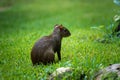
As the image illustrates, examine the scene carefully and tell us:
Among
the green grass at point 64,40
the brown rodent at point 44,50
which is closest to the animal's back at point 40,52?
the brown rodent at point 44,50

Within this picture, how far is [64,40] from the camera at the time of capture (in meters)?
11.2

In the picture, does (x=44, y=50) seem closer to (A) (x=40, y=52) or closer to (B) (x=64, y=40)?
(A) (x=40, y=52)

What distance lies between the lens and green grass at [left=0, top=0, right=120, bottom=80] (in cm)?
769

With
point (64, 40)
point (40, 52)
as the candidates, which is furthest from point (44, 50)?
point (64, 40)

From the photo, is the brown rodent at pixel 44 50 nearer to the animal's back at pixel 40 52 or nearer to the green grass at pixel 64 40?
the animal's back at pixel 40 52

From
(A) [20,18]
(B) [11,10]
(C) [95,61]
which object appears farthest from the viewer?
(B) [11,10]

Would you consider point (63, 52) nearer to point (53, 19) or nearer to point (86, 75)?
point (86, 75)

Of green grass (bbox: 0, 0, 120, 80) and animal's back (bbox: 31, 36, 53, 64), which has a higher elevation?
animal's back (bbox: 31, 36, 53, 64)

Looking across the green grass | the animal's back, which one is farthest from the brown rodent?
the green grass

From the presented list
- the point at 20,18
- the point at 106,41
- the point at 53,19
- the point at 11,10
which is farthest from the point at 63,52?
the point at 11,10

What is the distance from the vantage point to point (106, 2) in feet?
74.1

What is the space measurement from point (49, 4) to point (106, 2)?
10.9 ft

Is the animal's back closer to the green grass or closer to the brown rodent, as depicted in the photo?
the brown rodent

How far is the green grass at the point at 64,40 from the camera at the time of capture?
25.2 feet
